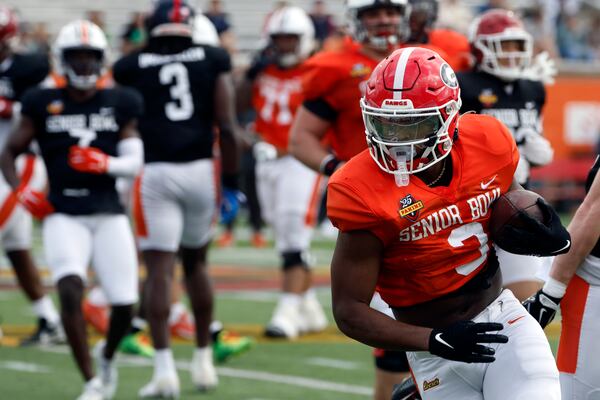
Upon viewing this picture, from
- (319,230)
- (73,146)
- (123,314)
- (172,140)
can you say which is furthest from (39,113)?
(319,230)

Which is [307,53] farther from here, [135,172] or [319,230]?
[319,230]

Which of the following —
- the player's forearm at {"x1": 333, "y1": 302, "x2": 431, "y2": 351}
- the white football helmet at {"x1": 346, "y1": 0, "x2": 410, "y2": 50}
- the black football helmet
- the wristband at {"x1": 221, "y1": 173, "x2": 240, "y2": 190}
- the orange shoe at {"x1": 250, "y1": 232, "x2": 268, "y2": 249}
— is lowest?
the orange shoe at {"x1": 250, "y1": 232, "x2": 268, "y2": 249}

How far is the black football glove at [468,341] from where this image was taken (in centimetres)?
369

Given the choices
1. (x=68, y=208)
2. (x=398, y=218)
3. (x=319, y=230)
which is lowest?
(x=319, y=230)

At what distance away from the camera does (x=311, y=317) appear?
29.0ft

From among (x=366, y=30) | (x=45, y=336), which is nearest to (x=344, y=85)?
(x=366, y=30)

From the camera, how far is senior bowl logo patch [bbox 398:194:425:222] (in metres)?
3.84

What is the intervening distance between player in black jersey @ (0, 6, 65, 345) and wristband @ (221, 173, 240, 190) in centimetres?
180

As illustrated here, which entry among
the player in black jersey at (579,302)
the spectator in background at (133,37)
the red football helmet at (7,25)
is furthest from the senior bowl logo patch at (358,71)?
the spectator in background at (133,37)

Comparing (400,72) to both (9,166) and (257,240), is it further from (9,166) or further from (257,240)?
(257,240)

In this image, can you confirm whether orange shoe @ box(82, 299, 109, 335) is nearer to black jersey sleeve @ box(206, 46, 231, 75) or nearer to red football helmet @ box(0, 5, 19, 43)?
red football helmet @ box(0, 5, 19, 43)

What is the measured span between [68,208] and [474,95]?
2.22m

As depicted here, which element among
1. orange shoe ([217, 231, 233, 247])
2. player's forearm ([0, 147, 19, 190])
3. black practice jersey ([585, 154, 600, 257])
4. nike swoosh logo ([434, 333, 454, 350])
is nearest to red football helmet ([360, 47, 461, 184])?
nike swoosh logo ([434, 333, 454, 350])

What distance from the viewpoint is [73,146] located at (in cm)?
670
